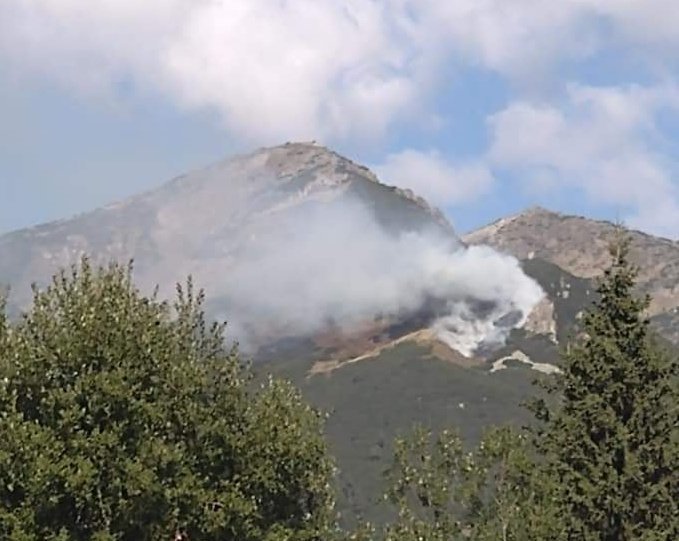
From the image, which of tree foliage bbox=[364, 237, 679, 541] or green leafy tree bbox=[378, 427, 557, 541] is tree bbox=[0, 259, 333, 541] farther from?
green leafy tree bbox=[378, 427, 557, 541]

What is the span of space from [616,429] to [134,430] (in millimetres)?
13995

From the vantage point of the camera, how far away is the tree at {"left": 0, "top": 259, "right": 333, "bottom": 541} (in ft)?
87.0

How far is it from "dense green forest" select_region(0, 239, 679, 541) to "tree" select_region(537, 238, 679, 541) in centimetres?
4

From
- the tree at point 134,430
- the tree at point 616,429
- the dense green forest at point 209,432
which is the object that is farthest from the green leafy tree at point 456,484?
the tree at point 134,430

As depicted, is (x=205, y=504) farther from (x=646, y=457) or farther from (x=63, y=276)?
(x=646, y=457)

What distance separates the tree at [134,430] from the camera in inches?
1045

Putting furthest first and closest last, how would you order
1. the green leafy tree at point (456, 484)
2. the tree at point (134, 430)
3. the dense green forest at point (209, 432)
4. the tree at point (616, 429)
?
the green leafy tree at point (456, 484)
the tree at point (616, 429)
the dense green forest at point (209, 432)
the tree at point (134, 430)

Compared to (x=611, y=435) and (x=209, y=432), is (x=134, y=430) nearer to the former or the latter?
(x=209, y=432)

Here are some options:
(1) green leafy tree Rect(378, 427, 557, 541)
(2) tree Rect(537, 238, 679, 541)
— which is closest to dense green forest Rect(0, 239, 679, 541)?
(2) tree Rect(537, 238, 679, 541)

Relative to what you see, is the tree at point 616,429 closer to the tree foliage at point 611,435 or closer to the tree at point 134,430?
the tree foliage at point 611,435

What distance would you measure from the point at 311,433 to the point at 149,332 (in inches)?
289

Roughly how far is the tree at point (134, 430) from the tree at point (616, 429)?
24.1 ft

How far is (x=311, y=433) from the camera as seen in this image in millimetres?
34375

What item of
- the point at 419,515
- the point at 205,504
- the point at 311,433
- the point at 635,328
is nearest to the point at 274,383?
the point at 311,433
